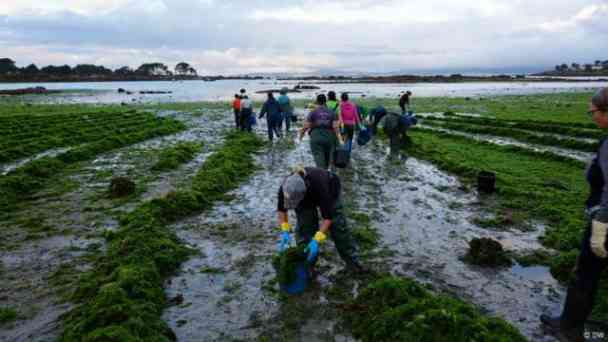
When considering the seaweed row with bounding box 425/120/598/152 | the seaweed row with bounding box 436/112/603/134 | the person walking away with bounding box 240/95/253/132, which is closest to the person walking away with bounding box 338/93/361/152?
the person walking away with bounding box 240/95/253/132

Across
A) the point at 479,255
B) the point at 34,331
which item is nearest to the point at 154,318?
the point at 34,331

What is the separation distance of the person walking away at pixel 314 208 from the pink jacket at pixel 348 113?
7.54m

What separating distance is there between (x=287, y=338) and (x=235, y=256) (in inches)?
93.2

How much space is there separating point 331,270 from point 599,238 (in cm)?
333

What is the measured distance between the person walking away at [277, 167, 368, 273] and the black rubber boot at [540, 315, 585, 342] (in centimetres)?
227

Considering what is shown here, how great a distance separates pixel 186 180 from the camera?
449 inches

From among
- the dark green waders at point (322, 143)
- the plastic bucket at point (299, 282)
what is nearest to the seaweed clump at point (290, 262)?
the plastic bucket at point (299, 282)

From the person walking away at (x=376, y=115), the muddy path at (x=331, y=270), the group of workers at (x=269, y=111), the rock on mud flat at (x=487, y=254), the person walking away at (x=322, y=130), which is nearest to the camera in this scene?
the muddy path at (x=331, y=270)

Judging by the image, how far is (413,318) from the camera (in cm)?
427

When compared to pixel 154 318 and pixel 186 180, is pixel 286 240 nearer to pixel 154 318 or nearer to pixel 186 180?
pixel 154 318

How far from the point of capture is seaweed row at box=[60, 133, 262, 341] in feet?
13.8

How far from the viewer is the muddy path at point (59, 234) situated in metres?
5.00

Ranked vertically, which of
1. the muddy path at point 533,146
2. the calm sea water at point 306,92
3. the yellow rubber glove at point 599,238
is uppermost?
the calm sea water at point 306,92

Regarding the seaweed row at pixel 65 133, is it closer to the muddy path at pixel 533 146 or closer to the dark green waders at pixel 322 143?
the dark green waders at pixel 322 143
